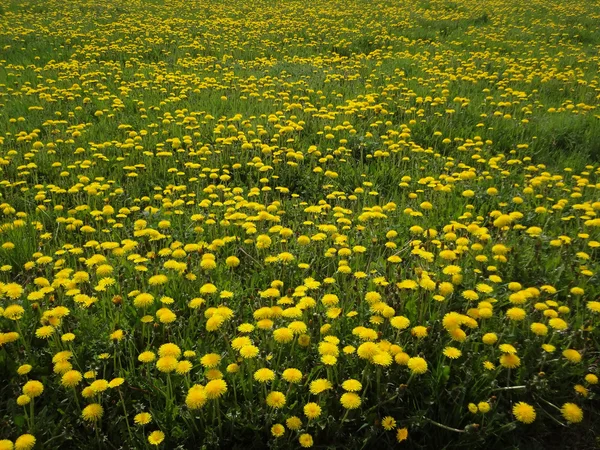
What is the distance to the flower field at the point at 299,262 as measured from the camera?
2.40m

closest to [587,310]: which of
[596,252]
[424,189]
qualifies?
[596,252]

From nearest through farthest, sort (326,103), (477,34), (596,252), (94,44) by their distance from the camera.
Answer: (596,252)
(326,103)
(94,44)
(477,34)

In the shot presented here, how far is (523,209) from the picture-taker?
4.42 metres

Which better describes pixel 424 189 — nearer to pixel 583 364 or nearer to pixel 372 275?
pixel 372 275

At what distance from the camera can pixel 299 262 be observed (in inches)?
143

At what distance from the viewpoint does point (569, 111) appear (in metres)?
6.91

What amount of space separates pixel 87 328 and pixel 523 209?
3.88 meters

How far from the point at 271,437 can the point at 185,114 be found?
17.4 feet

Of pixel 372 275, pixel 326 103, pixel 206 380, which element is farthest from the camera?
pixel 326 103

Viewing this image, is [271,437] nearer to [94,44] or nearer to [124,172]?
[124,172]

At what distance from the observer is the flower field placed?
2402mm

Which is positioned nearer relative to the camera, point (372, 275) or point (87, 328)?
point (87, 328)

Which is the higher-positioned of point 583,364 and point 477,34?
point 477,34

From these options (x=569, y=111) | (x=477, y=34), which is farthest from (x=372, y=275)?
(x=477, y=34)
